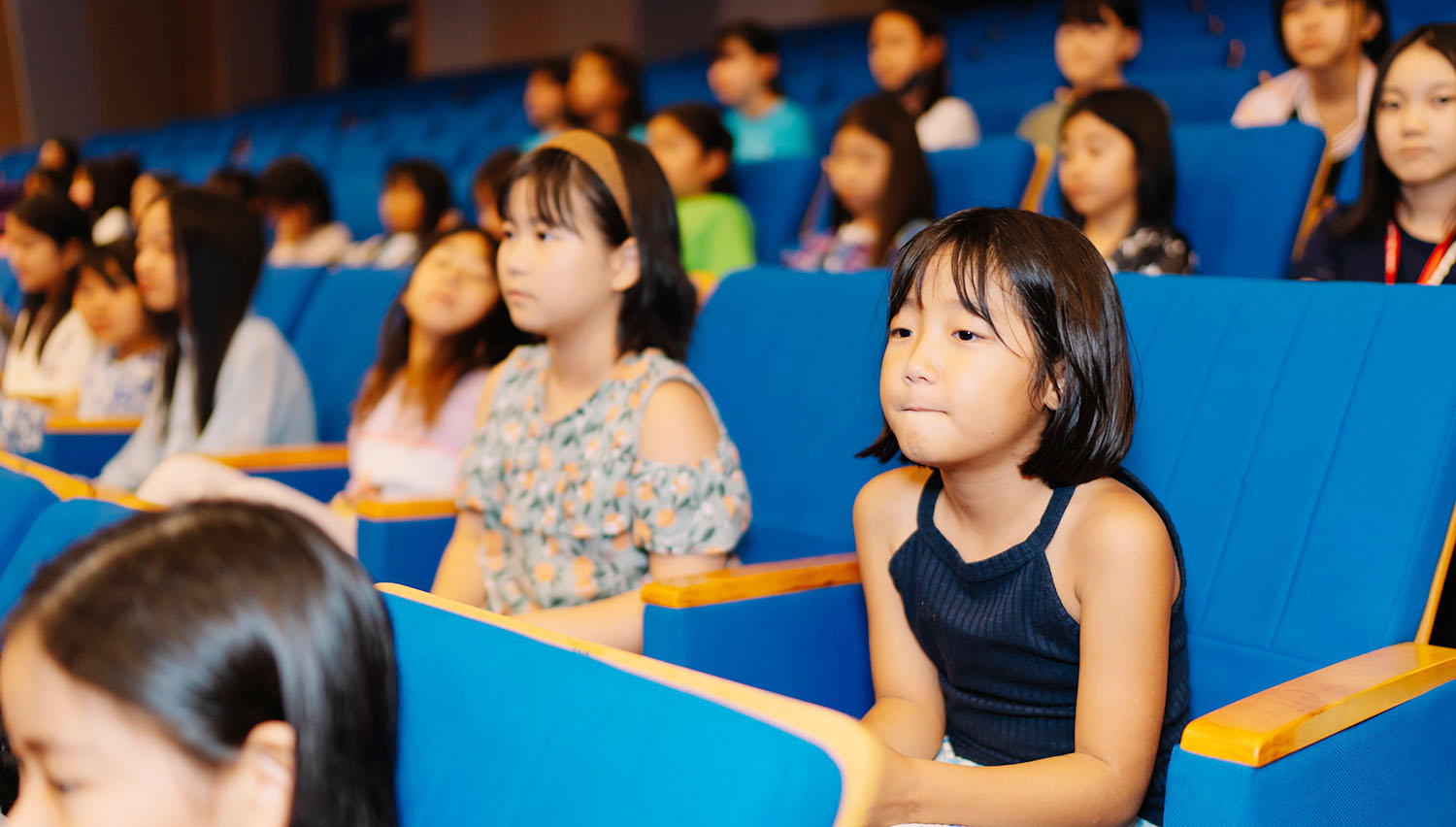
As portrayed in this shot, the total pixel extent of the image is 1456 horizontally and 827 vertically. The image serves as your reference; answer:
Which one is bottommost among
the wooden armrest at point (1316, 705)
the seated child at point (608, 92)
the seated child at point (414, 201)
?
the wooden armrest at point (1316, 705)

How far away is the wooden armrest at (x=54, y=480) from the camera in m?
1.22

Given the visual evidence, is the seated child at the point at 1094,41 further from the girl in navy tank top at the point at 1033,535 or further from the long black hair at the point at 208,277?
the girl in navy tank top at the point at 1033,535

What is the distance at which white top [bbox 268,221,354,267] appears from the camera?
13.5 ft

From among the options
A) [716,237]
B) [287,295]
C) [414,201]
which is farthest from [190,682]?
[414,201]

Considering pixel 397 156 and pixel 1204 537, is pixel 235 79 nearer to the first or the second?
pixel 397 156

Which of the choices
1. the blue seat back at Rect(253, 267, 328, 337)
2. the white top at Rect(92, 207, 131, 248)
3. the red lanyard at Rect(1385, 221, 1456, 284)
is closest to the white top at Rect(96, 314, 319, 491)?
the blue seat back at Rect(253, 267, 328, 337)

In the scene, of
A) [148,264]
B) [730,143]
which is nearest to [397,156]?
[730,143]

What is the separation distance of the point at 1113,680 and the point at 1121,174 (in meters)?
1.35

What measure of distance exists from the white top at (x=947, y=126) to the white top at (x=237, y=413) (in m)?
1.58

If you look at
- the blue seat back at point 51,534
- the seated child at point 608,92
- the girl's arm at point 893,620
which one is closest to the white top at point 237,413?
the blue seat back at point 51,534

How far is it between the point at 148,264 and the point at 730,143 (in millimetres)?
1355

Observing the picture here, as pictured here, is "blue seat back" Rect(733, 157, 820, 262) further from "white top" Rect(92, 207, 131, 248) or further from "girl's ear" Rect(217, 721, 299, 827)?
"white top" Rect(92, 207, 131, 248)

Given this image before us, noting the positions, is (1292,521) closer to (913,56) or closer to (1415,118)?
(1415,118)

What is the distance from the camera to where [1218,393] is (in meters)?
1.23
